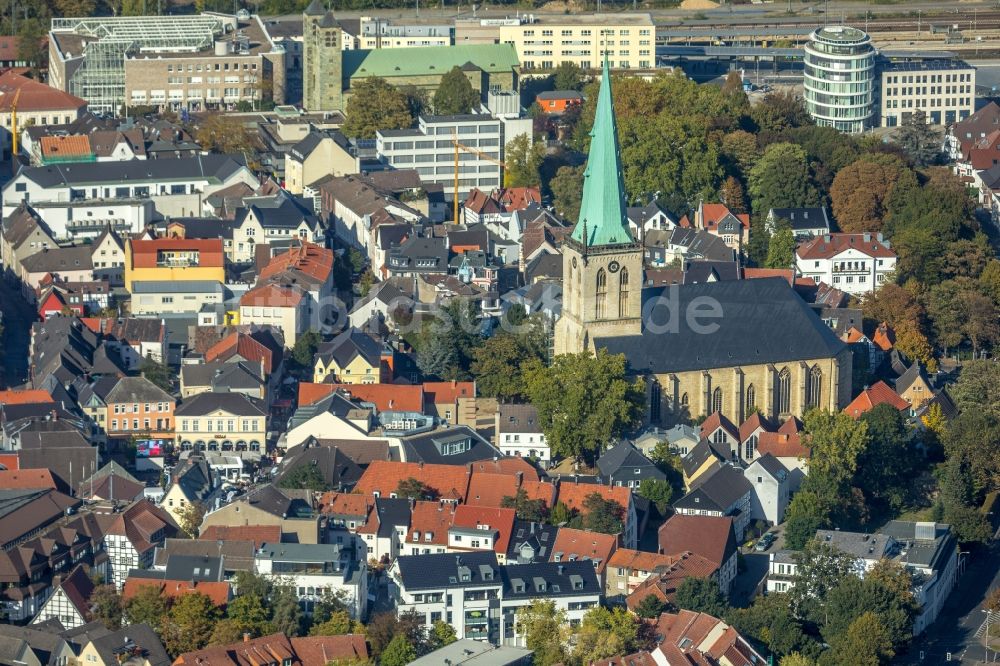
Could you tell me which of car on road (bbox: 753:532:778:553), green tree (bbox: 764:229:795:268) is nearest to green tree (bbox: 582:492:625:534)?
car on road (bbox: 753:532:778:553)

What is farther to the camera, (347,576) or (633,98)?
(633,98)

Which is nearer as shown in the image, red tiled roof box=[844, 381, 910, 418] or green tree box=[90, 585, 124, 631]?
green tree box=[90, 585, 124, 631]

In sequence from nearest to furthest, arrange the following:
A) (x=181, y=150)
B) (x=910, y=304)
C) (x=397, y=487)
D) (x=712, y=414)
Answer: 1. (x=397, y=487)
2. (x=712, y=414)
3. (x=910, y=304)
4. (x=181, y=150)

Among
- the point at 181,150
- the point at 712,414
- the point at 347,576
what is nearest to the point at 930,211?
the point at 712,414

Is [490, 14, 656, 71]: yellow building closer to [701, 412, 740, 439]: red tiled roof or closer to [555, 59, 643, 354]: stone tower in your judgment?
[555, 59, 643, 354]: stone tower

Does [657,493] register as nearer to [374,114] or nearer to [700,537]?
[700,537]

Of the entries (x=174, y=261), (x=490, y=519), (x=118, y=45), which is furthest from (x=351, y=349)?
(x=118, y=45)

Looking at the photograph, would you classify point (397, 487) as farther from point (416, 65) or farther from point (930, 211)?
point (416, 65)
